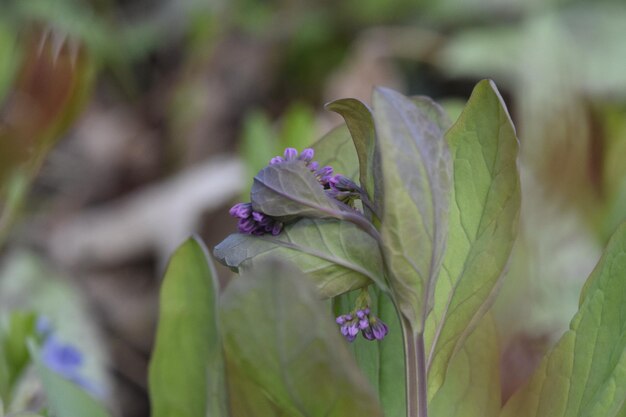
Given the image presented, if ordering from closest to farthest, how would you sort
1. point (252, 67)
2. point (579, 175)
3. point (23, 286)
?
1. point (579, 175)
2. point (23, 286)
3. point (252, 67)

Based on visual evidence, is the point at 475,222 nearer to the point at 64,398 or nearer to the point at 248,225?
the point at 248,225

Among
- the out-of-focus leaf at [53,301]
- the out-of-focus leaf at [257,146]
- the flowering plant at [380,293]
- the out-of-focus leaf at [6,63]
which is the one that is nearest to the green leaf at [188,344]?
the flowering plant at [380,293]

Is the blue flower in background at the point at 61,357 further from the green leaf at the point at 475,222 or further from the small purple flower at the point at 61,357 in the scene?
the green leaf at the point at 475,222

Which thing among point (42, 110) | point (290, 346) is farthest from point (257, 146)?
point (290, 346)

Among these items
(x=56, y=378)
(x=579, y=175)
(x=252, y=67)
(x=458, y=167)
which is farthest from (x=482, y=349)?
(x=252, y=67)

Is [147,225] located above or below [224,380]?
above

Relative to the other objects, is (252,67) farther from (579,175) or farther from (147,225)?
(579,175)
